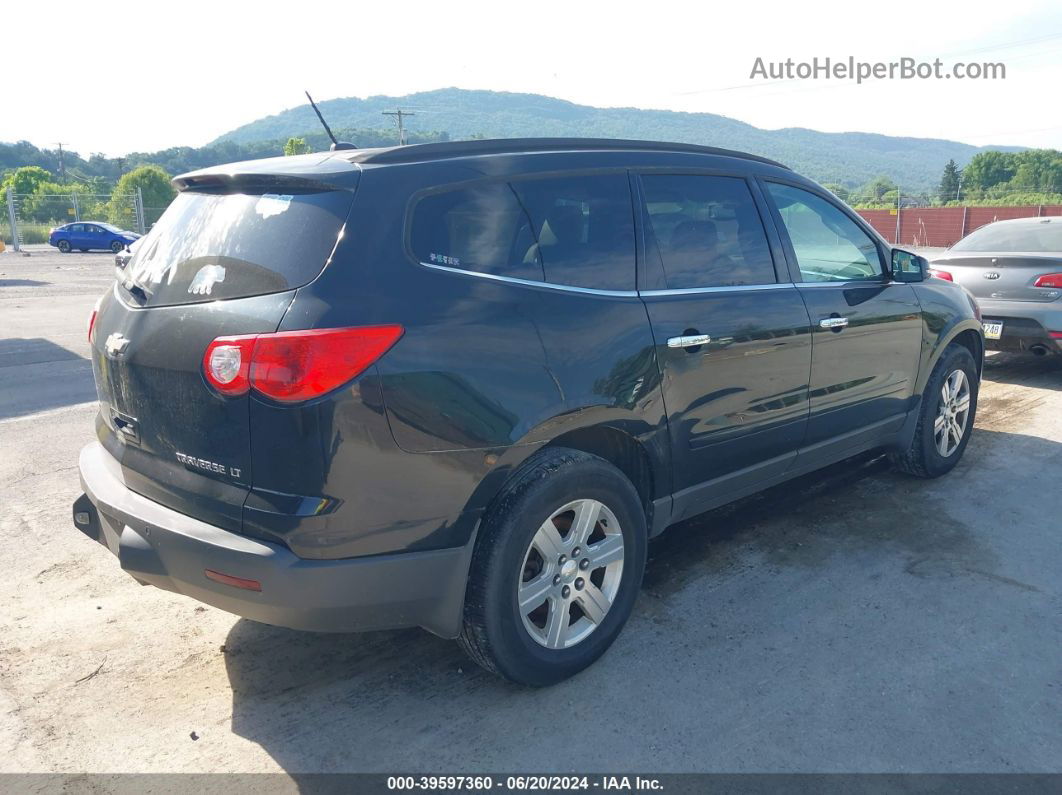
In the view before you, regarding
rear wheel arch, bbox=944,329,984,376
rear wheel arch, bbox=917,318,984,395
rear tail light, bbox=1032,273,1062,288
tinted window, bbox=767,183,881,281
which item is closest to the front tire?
tinted window, bbox=767,183,881,281

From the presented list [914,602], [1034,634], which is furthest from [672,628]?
[1034,634]

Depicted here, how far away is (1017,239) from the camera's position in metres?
8.38

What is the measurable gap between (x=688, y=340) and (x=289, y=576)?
174 cm

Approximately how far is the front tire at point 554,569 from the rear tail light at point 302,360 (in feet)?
2.25

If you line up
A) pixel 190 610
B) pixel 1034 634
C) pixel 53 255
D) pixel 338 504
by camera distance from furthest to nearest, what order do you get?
1. pixel 53 255
2. pixel 190 610
3. pixel 1034 634
4. pixel 338 504

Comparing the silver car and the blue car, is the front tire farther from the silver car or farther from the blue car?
the blue car

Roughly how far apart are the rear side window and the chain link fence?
41.8m

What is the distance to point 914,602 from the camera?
11.9ft

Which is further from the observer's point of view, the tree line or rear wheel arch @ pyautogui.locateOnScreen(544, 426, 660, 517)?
the tree line

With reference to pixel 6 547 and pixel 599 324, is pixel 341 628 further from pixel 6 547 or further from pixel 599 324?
pixel 6 547

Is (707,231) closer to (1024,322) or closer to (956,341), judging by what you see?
(956,341)

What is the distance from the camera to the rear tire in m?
4.94

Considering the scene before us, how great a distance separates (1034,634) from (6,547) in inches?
182

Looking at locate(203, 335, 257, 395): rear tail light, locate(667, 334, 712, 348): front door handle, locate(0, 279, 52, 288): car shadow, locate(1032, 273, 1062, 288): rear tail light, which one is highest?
locate(203, 335, 257, 395): rear tail light
